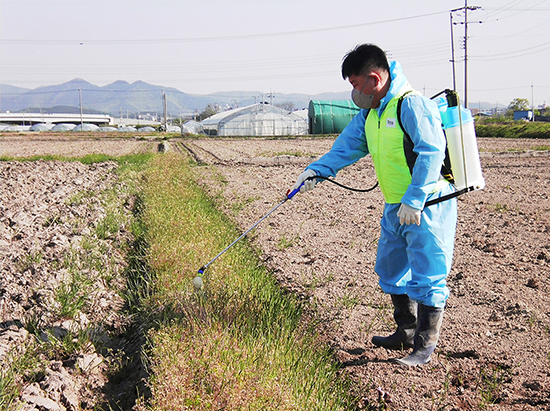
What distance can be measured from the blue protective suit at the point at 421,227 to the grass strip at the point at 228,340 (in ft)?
2.32

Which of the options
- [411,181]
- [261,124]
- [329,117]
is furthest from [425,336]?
[261,124]

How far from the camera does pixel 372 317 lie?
4.22 metres

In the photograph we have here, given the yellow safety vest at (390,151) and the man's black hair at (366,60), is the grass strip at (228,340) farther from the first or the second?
the man's black hair at (366,60)

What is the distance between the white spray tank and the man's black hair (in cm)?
46

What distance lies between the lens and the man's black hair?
130 inches

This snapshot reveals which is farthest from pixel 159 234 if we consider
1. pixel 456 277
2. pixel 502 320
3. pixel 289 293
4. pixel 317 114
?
pixel 317 114

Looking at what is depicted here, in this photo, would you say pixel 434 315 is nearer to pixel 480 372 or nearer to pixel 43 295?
pixel 480 372

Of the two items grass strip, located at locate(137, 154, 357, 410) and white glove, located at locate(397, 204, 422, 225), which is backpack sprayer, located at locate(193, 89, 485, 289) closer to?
white glove, located at locate(397, 204, 422, 225)

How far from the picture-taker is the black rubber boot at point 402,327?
3.69m

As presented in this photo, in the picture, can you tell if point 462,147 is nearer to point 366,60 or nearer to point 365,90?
point 365,90

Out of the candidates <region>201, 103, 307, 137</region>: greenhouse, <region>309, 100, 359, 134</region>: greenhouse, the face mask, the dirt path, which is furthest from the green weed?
<region>201, 103, 307, 137</region>: greenhouse

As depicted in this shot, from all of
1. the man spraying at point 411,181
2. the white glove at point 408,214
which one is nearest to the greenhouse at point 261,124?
the man spraying at point 411,181

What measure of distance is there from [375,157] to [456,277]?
2093 mm

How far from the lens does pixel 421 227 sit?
3.29 m
